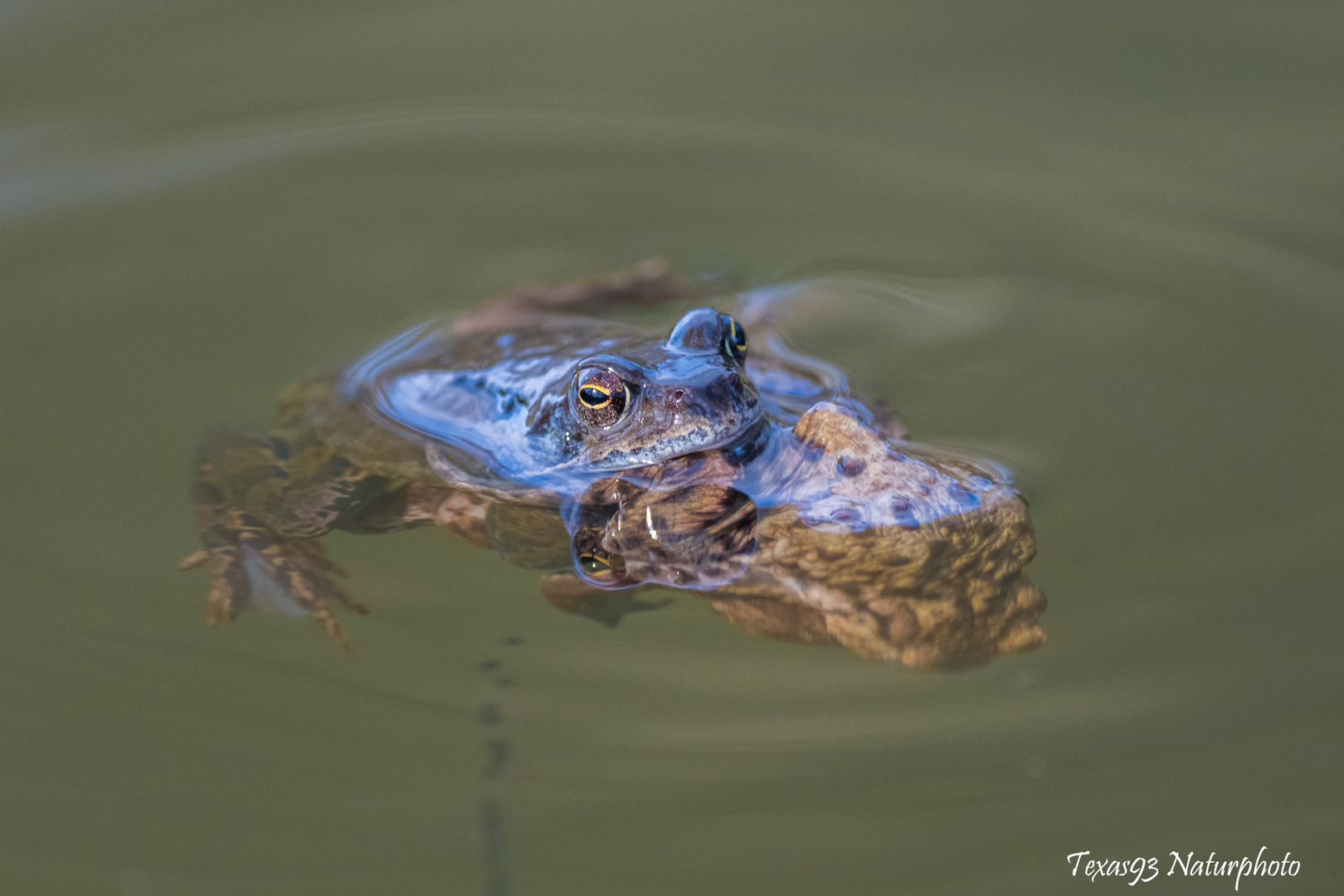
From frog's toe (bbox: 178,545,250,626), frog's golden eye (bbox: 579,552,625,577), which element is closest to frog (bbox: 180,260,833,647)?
frog's toe (bbox: 178,545,250,626)

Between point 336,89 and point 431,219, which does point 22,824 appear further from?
point 336,89

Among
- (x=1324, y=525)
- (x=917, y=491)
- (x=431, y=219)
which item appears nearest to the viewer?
(x=917, y=491)

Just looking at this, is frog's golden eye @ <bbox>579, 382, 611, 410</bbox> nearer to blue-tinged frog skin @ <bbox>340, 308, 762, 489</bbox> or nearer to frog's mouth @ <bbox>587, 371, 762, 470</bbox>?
blue-tinged frog skin @ <bbox>340, 308, 762, 489</bbox>

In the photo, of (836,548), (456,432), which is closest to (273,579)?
(456,432)

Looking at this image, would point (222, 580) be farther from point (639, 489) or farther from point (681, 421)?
point (681, 421)

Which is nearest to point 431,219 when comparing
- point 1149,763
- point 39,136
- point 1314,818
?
point 39,136

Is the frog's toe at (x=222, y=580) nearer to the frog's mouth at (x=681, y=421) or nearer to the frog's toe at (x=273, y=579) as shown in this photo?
the frog's toe at (x=273, y=579)
